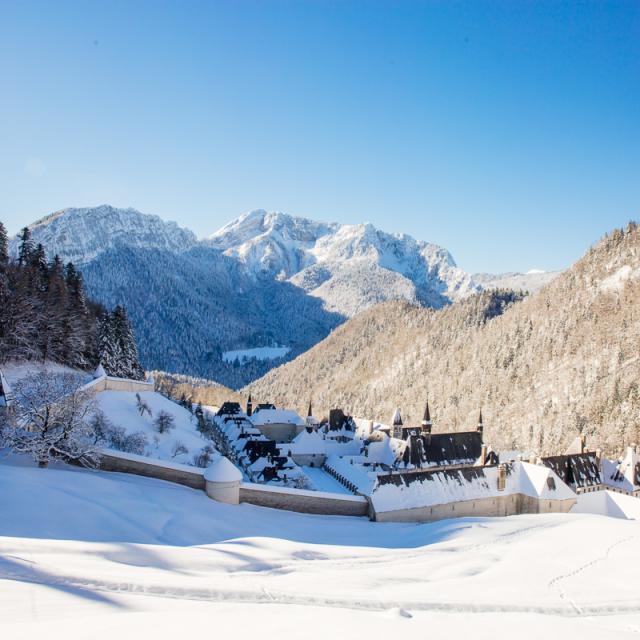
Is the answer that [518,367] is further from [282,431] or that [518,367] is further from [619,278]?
[282,431]

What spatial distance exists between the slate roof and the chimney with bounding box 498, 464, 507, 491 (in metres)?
8.94

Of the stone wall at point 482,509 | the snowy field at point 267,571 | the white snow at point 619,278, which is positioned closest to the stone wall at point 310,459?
the stone wall at point 482,509

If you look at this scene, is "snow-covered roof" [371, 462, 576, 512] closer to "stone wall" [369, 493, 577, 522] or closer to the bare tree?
"stone wall" [369, 493, 577, 522]

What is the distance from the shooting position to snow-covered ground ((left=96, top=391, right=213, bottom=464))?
36.8 m

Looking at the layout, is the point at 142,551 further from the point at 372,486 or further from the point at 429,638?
the point at 372,486

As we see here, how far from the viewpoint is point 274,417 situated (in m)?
76.6

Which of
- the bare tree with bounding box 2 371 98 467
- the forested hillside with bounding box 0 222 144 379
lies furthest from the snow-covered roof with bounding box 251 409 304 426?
the bare tree with bounding box 2 371 98 467

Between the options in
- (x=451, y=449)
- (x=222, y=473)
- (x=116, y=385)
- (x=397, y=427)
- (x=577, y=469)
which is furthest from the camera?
(x=397, y=427)

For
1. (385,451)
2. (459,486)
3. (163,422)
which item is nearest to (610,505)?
(459,486)

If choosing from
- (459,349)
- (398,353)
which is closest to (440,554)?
(459,349)

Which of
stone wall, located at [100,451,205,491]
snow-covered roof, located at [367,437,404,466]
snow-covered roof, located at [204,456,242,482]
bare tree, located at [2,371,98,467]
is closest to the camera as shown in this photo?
bare tree, located at [2,371,98,467]

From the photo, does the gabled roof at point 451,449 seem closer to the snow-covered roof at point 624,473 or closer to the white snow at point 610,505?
the snow-covered roof at point 624,473

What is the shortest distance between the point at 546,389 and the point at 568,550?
102287mm

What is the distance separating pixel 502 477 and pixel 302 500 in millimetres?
20931
